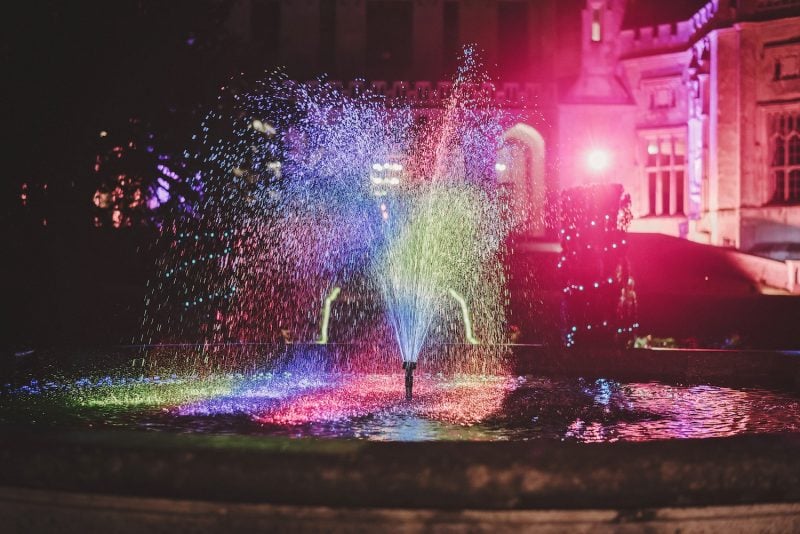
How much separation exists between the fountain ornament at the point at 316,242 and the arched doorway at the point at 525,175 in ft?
5.93

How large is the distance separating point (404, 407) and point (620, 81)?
3062 centimetres

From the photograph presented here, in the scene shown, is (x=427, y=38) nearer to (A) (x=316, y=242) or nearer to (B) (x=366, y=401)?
(A) (x=316, y=242)

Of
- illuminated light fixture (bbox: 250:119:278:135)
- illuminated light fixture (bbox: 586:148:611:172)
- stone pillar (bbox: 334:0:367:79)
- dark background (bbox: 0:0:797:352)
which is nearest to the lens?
dark background (bbox: 0:0:797:352)

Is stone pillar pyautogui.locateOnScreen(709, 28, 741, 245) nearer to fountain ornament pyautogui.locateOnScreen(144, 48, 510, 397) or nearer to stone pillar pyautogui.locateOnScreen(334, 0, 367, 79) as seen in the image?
fountain ornament pyautogui.locateOnScreen(144, 48, 510, 397)

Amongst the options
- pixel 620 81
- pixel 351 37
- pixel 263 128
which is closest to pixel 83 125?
pixel 263 128

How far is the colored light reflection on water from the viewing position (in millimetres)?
5530

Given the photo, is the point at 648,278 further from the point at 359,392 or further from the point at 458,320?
the point at 359,392

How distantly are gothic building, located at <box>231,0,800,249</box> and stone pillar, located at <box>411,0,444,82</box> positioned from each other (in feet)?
0.21

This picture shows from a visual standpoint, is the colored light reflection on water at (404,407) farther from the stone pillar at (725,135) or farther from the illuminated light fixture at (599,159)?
the illuminated light fixture at (599,159)

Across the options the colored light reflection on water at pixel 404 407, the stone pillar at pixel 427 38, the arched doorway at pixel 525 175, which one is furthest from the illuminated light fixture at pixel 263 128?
the stone pillar at pixel 427 38

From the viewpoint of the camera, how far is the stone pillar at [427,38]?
3775cm

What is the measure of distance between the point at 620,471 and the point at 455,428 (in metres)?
3.00

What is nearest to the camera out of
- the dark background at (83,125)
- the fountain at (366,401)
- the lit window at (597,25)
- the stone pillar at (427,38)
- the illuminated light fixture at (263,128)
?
the fountain at (366,401)

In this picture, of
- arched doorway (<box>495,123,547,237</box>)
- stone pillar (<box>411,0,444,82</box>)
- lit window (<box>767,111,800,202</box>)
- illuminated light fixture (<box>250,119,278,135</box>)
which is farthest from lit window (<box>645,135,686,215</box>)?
illuminated light fixture (<box>250,119,278,135</box>)
